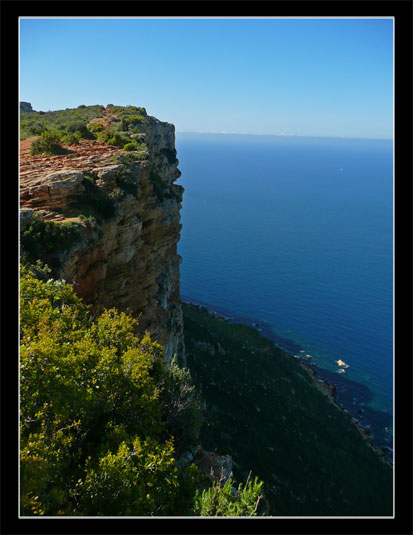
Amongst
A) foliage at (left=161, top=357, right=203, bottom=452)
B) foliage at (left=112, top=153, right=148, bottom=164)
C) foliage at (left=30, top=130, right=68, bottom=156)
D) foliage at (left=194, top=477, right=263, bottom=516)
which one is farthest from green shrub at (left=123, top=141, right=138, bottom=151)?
foliage at (left=194, top=477, right=263, bottom=516)

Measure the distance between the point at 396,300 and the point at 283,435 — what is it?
30040 millimetres

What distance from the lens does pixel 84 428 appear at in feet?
28.9

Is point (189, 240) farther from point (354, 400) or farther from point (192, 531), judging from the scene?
point (192, 531)

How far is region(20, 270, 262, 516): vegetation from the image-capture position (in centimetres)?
736

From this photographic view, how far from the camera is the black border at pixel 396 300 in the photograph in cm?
571

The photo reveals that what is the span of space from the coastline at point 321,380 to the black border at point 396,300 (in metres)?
42.2

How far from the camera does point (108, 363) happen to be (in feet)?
31.0

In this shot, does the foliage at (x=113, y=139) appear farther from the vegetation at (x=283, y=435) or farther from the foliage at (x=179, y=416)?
the vegetation at (x=283, y=435)

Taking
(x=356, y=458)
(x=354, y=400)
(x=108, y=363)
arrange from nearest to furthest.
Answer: (x=108, y=363), (x=356, y=458), (x=354, y=400)

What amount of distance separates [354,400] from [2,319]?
54.9 m

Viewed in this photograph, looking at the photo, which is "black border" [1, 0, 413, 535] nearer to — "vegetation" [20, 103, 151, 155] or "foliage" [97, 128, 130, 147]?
"vegetation" [20, 103, 151, 155]

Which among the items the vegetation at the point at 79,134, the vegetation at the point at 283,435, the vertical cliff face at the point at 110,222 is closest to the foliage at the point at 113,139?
the vegetation at the point at 79,134

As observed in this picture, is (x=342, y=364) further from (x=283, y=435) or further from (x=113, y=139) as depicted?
(x=113, y=139)

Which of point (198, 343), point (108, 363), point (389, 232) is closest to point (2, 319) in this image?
point (108, 363)
